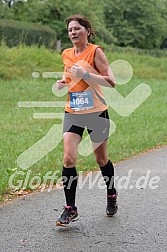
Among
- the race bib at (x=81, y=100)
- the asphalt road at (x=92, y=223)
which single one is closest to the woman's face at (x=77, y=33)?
the race bib at (x=81, y=100)

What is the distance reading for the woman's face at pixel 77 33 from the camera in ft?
16.1

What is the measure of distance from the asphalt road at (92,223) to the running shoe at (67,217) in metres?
0.06

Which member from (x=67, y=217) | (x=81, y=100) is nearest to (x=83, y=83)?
(x=81, y=100)

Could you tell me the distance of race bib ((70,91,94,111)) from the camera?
192 inches

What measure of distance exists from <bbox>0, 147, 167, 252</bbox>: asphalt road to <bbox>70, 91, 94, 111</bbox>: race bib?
1117mm

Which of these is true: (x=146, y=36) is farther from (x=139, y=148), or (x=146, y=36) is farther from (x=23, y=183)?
(x=23, y=183)

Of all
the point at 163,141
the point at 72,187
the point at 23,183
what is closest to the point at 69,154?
the point at 72,187

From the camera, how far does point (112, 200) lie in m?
5.38

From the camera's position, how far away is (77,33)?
491 cm

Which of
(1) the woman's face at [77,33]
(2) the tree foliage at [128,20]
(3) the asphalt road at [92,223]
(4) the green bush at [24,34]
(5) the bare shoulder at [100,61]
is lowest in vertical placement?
(2) the tree foliage at [128,20]

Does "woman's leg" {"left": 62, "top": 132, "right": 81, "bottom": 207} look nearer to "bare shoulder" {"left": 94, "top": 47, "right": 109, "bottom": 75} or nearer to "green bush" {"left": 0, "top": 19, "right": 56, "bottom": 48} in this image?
"bare shoulder" {"left": 94, "top": 47, "right": 109, "bottom": 75}

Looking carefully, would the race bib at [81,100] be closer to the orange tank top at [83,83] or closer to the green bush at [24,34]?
the orange tank top at [83,83]

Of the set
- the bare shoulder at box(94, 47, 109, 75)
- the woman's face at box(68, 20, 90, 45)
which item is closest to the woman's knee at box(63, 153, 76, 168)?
the bare shoulder at box(94, 47, 109, 75)

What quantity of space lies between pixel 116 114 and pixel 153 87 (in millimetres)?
9721
